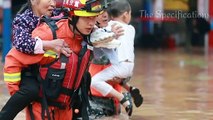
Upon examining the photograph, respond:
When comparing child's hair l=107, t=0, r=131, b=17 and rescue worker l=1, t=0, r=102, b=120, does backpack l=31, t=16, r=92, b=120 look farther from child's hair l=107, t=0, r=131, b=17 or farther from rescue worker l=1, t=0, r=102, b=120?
child's hair l=107, t=0, r=131, b=17

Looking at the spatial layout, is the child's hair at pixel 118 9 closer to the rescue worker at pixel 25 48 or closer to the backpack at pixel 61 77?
the rescue worker at pixel 25 48

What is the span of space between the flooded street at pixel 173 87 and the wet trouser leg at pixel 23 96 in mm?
2579

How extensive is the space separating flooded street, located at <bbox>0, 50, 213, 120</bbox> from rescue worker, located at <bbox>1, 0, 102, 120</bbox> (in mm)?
2748

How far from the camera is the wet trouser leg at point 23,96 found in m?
4.90

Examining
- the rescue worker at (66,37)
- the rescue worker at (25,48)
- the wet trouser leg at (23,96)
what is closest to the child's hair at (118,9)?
the rescue worker at (25,48)

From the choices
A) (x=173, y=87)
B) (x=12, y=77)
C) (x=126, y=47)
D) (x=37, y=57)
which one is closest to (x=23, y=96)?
(x=12, y=77)

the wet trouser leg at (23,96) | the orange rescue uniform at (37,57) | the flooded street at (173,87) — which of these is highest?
the orange rescue uniform at (37,57)

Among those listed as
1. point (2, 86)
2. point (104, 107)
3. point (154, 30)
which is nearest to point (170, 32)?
point (154, 30)

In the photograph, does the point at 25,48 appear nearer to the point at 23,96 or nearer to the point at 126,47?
the point at 23,96

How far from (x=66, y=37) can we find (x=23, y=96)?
533 millimetres

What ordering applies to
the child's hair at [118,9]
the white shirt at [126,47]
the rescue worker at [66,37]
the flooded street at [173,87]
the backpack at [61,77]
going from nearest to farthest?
1. the rescue worker at [66,37]
2. the backpack at [61,77]
3. the white shirt at [126,47]
4. the child's hair at [118,9]
5. the flooded street at [173,87]

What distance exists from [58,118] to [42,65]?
0.46 metres

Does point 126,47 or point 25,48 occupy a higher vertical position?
point 25,48

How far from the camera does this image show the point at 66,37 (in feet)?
16.1
